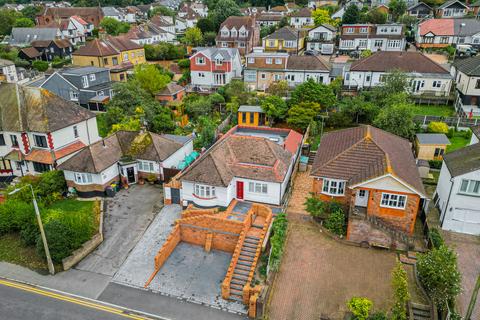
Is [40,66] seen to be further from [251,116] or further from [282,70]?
[251,116]

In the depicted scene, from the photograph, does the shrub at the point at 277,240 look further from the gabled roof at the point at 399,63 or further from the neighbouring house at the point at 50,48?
the neighbouring house at the point at 50,48

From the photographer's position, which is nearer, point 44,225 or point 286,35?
point 44,225

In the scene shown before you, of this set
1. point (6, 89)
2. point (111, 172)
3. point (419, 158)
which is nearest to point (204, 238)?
point (111, 172)

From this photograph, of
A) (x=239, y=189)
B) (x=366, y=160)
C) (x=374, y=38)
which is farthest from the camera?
(x=374, y=38)

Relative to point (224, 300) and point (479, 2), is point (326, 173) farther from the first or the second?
point (479, 2)

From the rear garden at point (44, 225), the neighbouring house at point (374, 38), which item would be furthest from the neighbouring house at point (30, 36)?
the rear garden at point (44, 225)

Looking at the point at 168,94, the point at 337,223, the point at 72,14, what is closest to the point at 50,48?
the point at 72,14

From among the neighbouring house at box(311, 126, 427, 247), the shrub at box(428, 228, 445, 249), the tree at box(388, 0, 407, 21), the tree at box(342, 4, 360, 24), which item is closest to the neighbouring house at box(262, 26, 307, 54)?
the tree at box(342, 4, 360, 24)
